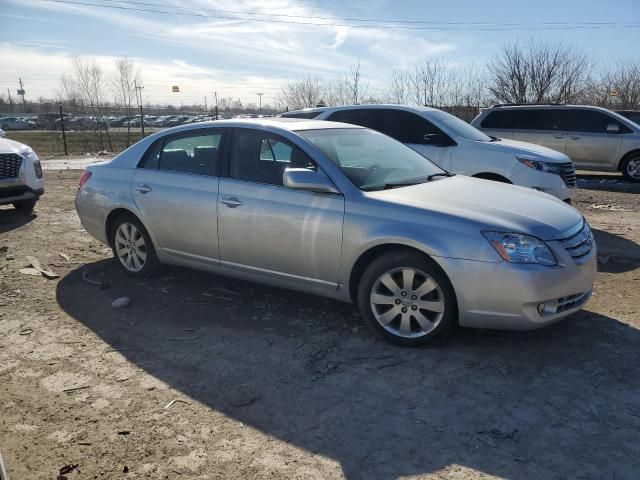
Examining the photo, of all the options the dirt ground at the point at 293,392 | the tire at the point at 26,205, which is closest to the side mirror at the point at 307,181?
the dirt ground at the point at 293,392

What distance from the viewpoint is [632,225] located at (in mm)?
7797

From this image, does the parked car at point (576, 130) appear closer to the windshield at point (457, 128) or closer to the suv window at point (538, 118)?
the suv window at point (538, 118)

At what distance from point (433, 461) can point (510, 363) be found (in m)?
1.23

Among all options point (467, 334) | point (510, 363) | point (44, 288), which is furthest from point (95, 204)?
point (510, 363)

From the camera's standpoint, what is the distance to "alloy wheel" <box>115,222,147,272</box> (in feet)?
17.7

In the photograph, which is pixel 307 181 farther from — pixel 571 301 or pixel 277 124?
pixel 571 301

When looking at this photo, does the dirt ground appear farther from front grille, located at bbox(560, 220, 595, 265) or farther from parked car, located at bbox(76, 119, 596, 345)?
front grille, located at bbox(560, 220, 595, 265)

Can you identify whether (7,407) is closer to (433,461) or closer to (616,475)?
(433,461)

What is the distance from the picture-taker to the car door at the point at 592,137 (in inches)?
482

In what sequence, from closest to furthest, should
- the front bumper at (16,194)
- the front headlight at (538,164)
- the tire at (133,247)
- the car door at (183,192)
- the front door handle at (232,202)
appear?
the front door handle at (232,202) < the car door at (183,192) < the tire at (133,247) < the front headlight at (538,164) < the front bumper at (16,194)

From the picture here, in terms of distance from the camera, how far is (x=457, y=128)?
7.60m

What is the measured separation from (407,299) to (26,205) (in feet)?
23.8

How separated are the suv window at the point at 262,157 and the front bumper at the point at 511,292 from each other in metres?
1.51

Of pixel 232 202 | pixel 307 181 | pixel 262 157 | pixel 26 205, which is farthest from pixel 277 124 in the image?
pixel 26 205
